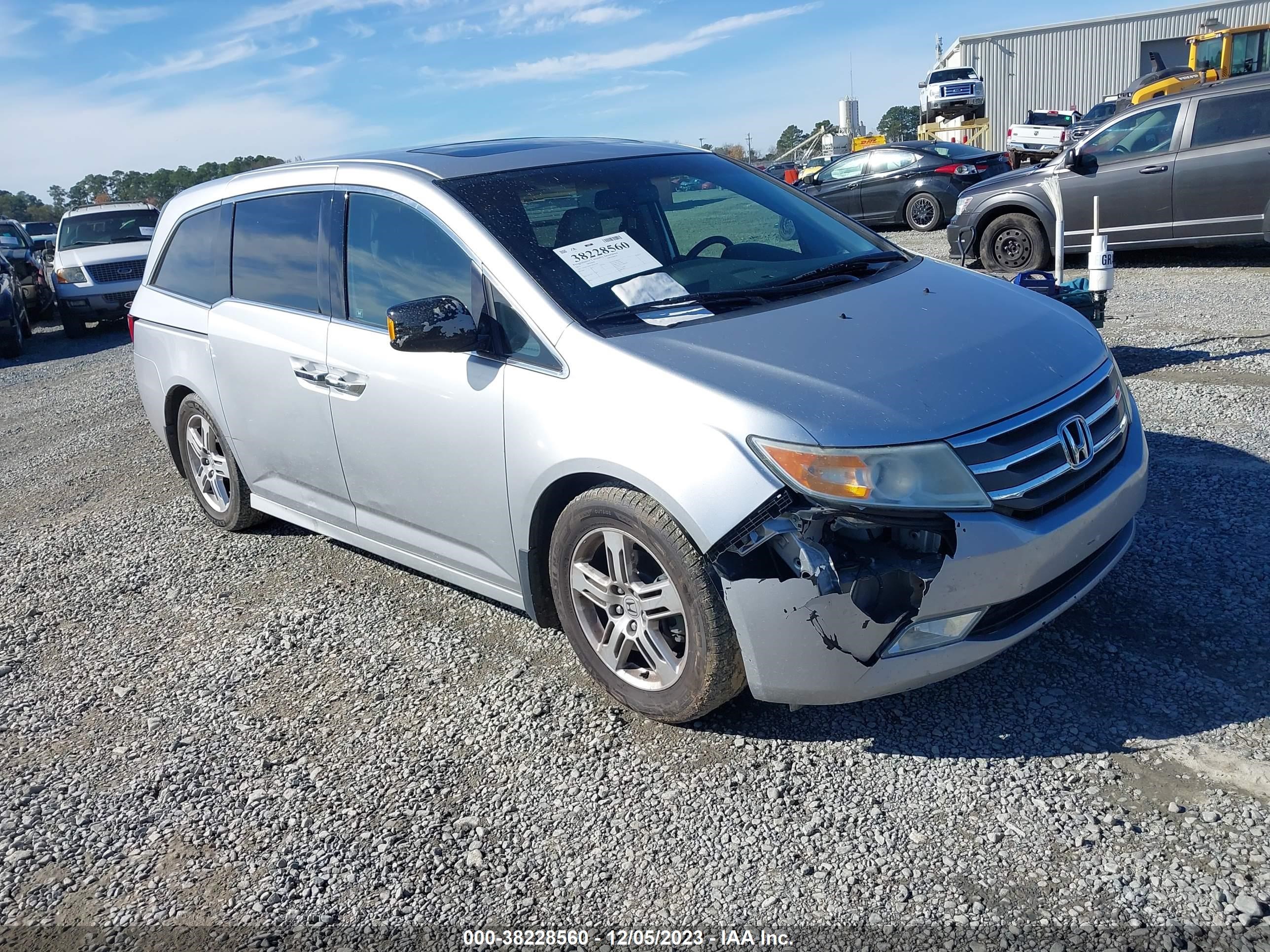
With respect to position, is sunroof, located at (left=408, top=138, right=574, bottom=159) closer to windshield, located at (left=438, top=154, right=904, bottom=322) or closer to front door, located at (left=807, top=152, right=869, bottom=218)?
windshield, located at (left=438, top=154, right=904, bottom=322)

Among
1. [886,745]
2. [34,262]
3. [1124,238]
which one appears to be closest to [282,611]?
[886,745]

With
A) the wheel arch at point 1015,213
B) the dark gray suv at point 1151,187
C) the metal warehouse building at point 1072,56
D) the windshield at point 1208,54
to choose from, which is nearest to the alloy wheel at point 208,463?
the dark gray suv at point 1151,187

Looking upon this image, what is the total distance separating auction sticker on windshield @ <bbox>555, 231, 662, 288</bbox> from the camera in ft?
11.7

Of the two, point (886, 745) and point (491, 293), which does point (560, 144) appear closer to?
point (491, 293)

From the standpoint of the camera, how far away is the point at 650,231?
3.93 metres

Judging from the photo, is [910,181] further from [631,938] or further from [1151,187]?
[631,938]

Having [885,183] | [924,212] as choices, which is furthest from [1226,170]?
[885,183]

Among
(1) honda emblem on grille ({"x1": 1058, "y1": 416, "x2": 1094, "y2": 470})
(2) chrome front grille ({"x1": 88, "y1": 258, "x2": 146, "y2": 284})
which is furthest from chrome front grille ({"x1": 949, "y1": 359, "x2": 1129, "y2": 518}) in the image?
(2) chrome front grille ({"x1": 88, "y1": 258, "x2": 146, "y2": 284})

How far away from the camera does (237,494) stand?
208 inches

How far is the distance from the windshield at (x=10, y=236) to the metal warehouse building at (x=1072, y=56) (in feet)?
117

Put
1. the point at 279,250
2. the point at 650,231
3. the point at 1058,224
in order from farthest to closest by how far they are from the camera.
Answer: the point at 1058,224 → the point at 279,250 → the point at 650,231

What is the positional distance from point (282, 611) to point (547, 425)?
1985 mm

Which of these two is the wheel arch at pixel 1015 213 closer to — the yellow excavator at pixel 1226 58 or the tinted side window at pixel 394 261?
the tinted side window at pixel 394 261

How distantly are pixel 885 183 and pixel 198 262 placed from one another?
43.8 ft
